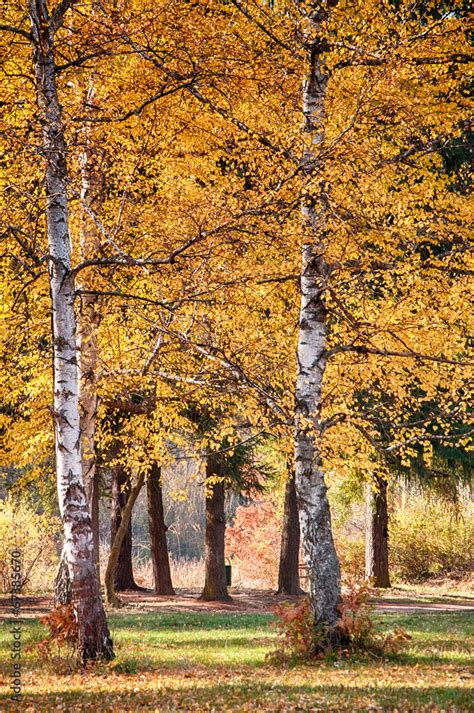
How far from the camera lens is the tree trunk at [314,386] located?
9164mm

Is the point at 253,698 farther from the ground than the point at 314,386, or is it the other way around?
the point at 314,386

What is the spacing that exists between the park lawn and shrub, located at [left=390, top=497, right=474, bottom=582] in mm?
13887

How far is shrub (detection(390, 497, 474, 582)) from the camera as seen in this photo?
25234mm

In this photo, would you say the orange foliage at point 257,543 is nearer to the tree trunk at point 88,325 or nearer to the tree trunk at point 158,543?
the tree trunk at point 158,543

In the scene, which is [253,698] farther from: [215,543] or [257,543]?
[257,543]

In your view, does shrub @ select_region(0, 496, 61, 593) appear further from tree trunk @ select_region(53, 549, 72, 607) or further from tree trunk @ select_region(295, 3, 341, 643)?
tree trunk @ select_region(295, 3, 341, 643)

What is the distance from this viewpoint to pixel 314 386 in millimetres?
9305

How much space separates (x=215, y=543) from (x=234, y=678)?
38.0ft

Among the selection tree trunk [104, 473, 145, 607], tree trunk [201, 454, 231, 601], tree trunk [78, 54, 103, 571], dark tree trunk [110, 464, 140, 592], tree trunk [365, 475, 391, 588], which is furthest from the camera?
tree trunk [365, 475, 391, 588]

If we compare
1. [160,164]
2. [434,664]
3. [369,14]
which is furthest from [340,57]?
[434,664]

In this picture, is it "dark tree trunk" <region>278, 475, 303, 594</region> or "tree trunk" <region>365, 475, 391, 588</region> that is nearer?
"dark tree trunk" <region>278, 475, 303, 594</region>

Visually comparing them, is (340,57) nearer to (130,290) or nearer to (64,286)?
(64,286)

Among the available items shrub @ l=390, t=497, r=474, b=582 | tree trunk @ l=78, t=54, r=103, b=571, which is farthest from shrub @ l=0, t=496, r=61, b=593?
shrub @ l=390, t=497, r=474, b=582

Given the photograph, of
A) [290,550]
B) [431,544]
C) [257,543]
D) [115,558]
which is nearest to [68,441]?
[115,558]
